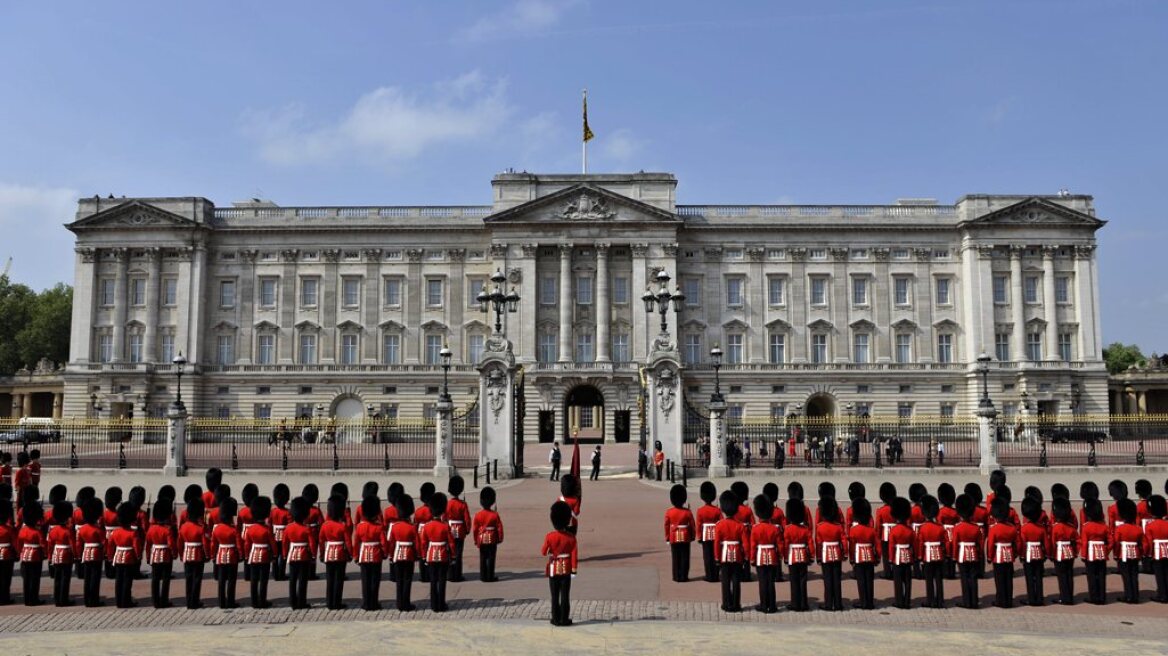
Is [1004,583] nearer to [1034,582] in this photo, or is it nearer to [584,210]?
[1034,582]

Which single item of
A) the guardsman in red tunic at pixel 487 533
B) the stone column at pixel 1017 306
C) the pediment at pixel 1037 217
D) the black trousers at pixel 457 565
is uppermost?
the pediment at pixel 1037 217

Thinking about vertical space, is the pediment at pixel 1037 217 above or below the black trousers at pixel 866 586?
above

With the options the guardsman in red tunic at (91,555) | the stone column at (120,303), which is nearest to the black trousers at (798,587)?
the guardsman in red tunic at (91,555)

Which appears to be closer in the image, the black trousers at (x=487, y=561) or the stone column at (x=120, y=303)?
the black trousers at (x=487, y=561)

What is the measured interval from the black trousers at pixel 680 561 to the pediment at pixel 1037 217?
176ft

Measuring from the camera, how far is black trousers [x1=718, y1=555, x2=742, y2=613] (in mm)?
11016

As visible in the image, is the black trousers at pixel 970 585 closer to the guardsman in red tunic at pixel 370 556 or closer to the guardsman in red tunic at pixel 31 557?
the guardsman in red tunic at pixel 370 556

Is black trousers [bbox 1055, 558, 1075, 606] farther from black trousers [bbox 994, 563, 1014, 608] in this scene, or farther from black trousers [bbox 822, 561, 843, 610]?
black trousers [bbox 822, 561, 843, 610]

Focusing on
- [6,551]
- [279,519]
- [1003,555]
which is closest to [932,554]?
[1003,555]

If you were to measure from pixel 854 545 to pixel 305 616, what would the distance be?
23.0 feet

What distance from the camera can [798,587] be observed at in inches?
433

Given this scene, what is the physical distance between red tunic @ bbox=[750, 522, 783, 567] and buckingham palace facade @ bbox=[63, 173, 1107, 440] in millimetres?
46134

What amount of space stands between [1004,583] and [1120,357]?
112 metres

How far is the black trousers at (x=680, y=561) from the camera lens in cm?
1291
